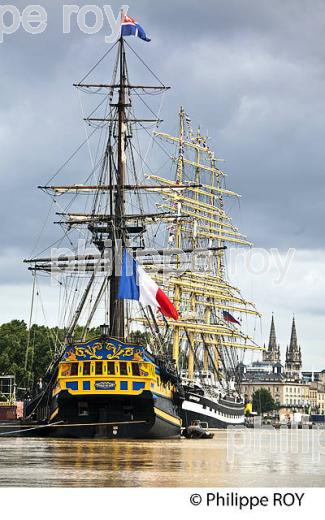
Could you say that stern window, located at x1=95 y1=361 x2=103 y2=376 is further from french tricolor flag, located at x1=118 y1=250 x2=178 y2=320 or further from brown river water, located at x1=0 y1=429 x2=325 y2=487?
brown river water, located at x1=0 y1=429 x2=325 y2=487

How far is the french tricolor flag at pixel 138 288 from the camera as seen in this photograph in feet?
217

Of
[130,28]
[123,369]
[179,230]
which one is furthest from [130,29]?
[179,230]

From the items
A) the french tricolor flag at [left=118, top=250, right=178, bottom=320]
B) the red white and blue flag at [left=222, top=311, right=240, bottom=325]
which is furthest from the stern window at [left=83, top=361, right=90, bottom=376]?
the red white and blue flag at [left=222, top=311, right=240, bottom=325]

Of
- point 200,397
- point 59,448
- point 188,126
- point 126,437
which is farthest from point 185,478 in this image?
point 188,126

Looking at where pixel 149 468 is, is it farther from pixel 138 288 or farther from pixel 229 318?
pixel 229 318

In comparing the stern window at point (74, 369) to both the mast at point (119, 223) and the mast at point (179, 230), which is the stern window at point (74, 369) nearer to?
the mast at point (119, 223)

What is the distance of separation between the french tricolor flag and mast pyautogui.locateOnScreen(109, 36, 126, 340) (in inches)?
137

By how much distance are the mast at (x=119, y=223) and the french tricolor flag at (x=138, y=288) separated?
11.4ft

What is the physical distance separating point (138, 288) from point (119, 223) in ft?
29.2

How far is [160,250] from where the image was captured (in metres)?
80.4

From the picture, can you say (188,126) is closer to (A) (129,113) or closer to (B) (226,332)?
(B) (226,332)

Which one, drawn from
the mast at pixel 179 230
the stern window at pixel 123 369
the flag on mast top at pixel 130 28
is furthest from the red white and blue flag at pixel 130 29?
the mast at pixel 179 230

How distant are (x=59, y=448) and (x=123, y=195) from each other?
25.3 meters
